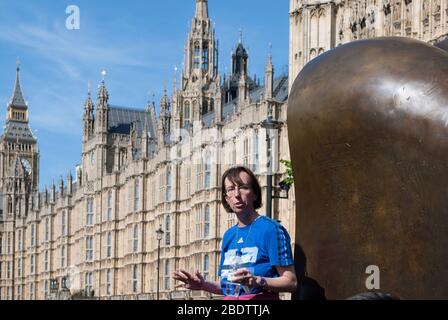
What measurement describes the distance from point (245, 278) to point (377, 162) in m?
1.31

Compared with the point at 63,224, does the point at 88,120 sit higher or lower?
higher

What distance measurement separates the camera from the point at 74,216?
9031cm

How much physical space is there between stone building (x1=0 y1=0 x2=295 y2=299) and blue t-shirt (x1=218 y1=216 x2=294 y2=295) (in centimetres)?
4172

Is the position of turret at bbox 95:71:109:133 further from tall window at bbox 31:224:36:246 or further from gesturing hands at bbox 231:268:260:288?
gesturing hands at bbox 231:268:260:288

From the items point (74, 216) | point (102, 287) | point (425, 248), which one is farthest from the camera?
point (74, 216)

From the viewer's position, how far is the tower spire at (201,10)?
78500 millimetres

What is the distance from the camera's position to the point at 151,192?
70.8m

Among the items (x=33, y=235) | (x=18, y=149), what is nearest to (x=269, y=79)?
(x=33, y=235)

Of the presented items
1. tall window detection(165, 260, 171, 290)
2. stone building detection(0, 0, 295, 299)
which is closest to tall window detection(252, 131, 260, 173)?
stone building detection(0, 0, 295, 299)

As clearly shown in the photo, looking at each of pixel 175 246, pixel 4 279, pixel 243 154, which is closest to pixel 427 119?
pixel 243 154

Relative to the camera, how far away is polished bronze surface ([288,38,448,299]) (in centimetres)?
626

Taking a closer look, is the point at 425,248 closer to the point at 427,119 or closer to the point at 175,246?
the point at 427,119

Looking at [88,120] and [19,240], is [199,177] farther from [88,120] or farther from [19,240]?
[19,240]
